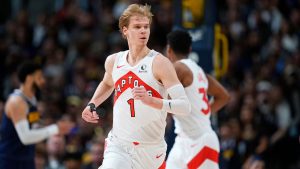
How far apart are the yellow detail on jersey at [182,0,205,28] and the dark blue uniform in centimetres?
293

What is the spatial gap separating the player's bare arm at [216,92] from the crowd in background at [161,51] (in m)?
1.67

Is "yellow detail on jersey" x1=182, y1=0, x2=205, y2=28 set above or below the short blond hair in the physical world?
below

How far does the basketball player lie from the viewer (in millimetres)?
11008

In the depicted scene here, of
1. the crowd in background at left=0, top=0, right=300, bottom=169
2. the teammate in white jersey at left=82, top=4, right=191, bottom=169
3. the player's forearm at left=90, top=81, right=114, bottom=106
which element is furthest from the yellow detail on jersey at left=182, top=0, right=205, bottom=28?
the teammate in white jersey at left=82, top=4, right=191, bottom=169

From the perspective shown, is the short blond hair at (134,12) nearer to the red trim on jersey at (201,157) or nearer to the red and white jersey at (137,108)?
the red and white jersey at (137,108)

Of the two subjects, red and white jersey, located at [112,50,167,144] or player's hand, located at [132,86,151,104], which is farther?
red and white jersey, located at [112,50,167,144]

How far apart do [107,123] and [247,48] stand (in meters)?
3.76

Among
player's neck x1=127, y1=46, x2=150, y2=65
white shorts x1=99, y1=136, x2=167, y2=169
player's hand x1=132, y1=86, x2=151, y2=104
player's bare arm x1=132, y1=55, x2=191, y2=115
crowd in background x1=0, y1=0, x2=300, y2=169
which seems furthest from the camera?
crowd in background x1=0, y1=0, x2=300, y2=169

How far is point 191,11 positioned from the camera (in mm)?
12633

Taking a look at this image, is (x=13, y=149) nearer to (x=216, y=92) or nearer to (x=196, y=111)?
→ (x=196, y=111)

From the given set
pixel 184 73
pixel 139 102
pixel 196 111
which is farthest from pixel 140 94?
pixel 196 111

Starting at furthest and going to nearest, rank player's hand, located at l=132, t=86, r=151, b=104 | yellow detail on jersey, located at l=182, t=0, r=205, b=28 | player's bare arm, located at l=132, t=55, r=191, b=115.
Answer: yellow detail on jersey, located at l=182, t=0, r=205, b=28 → player's bare arm, located at l=132, t=55, r=191, b=115 → player's hand, located at l=132, t=86, r=151, b=104

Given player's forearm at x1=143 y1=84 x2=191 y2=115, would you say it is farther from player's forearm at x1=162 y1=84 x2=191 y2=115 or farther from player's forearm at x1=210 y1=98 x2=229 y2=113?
player's forearm at x1=210 y1=98 x2=229 y2=113

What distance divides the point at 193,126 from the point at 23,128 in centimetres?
243
